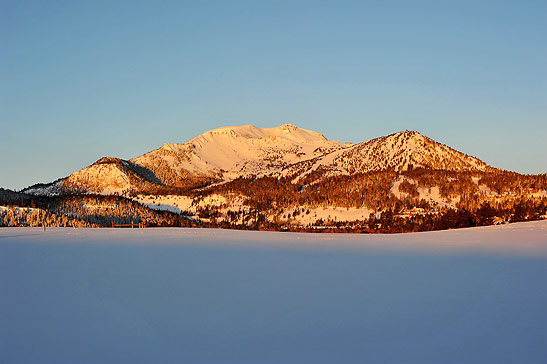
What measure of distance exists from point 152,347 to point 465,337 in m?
6.82

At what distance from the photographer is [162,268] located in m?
17.4

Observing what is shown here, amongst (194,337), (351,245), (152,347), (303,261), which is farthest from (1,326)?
(351,245)

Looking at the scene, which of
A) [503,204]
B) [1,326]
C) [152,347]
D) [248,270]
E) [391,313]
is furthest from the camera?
[503,204]

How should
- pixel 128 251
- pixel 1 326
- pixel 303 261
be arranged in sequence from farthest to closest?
1. pixel 128 251
2. pixel 303 261
3. pixel 1 326

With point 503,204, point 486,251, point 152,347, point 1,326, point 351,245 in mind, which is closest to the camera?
point 152,347

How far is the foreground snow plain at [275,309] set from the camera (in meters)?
9.00

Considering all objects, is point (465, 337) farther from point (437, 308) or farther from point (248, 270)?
point (248, 270)

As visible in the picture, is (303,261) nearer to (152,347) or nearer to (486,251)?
(486,251)

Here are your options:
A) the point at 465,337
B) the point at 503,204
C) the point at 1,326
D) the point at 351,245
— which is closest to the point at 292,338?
the point at 465,337

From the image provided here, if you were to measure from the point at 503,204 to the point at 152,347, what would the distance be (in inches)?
7425

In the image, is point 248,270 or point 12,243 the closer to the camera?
point 248,270

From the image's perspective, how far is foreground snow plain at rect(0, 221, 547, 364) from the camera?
9.00m

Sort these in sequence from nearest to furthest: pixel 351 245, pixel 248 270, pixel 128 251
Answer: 1. pixel 248 270
2. pixel 128 251
3. pixel 351 245

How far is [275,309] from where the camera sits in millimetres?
11508
